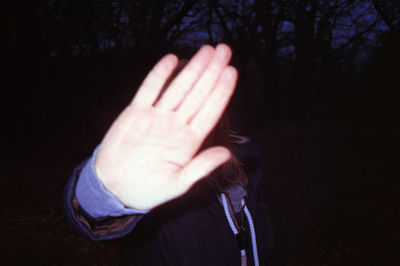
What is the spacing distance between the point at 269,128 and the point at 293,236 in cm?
969

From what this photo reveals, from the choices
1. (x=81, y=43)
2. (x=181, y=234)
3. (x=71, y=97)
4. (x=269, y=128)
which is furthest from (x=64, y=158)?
(x=269, y=128)

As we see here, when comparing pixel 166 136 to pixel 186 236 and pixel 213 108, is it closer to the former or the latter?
pixel 213 108

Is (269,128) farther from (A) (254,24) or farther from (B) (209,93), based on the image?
(B) (209,93)

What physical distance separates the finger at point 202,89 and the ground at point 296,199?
3.76m

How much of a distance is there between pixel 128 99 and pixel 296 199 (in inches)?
268

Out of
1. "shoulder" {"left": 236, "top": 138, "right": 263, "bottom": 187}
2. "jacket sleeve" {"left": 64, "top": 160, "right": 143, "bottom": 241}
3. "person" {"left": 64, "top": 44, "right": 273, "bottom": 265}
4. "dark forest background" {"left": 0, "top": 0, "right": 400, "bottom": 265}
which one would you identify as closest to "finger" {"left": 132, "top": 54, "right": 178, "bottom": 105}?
"person" {"left": 64, "top": 44, "right": 273, "bottom": 265}

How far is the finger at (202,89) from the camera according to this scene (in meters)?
1.04

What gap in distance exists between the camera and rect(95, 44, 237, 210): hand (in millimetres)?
1006

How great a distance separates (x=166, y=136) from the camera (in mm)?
1025

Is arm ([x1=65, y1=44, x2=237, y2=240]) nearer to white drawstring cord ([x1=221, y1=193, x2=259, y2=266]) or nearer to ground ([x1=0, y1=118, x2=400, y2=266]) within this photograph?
white drawstring cord ([x1=221, y1=193, x2=259, y2=266])

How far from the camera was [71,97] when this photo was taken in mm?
9055

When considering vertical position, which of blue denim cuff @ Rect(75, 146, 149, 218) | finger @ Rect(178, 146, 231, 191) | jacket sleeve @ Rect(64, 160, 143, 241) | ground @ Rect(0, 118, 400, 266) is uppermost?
finger @ Rect(178, 146, 231, 191)

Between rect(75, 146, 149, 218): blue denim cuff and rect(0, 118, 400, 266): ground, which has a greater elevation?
rect(75, 146, 149, 218): blue denim cuff

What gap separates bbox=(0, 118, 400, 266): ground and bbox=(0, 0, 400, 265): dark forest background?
0.02m
